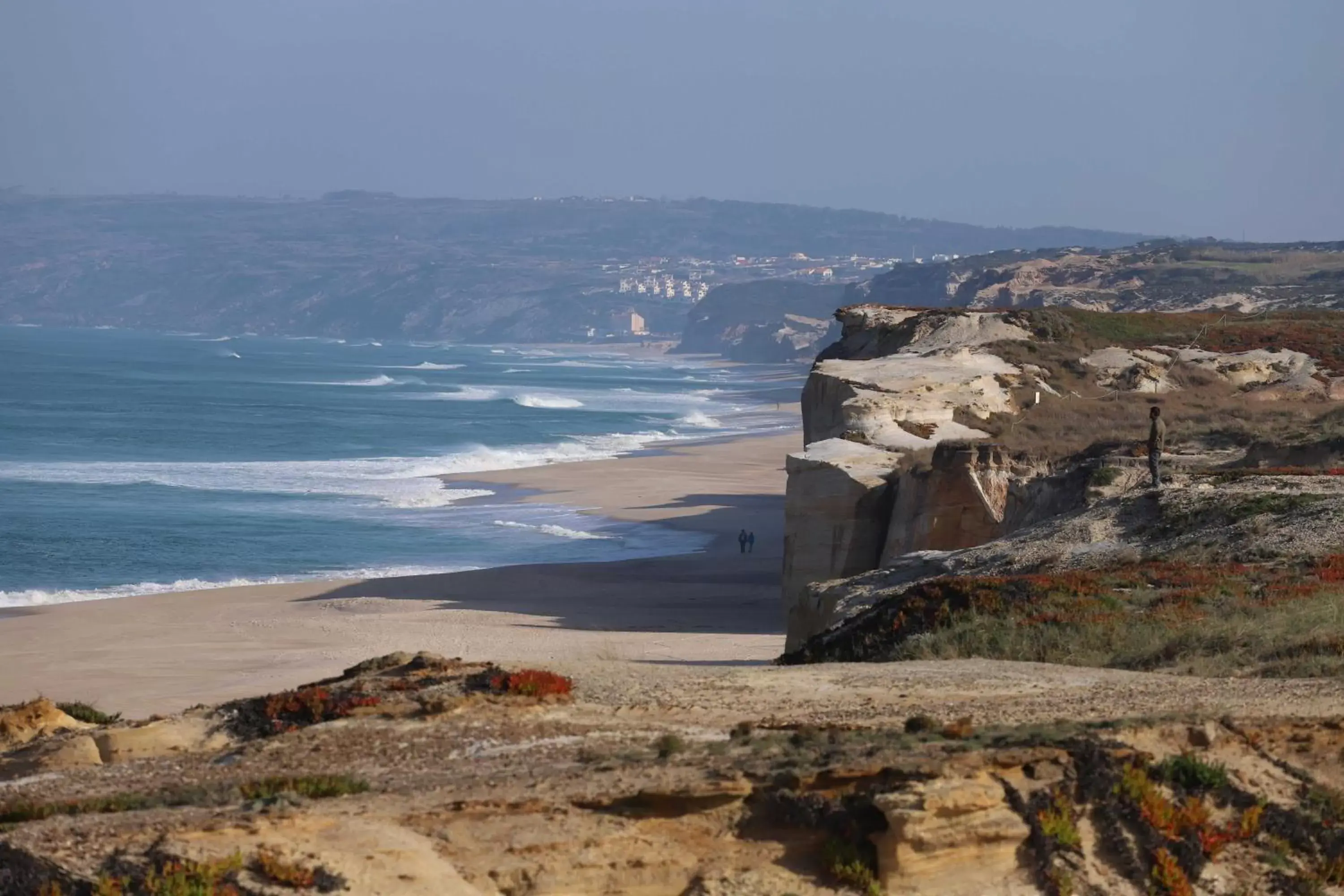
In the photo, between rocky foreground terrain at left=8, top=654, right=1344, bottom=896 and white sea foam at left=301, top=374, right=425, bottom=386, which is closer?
rocky foreground terrain at left=8, top=654, right=1344, bottom=896

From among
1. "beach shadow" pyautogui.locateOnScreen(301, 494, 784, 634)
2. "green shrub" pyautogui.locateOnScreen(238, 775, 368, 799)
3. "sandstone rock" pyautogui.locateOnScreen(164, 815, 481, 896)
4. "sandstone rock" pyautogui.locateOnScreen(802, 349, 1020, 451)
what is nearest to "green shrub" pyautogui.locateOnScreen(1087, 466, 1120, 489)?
"sandstone rock" pyautogui.locateOnScreen(802, 349, 1020, 451)

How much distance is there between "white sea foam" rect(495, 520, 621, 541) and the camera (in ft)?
122

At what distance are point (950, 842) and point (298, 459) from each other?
49.9 m

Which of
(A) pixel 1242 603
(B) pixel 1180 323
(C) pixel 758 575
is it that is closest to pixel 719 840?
(A) pixel 1242 603

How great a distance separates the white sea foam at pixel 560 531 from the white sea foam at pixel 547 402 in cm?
4237

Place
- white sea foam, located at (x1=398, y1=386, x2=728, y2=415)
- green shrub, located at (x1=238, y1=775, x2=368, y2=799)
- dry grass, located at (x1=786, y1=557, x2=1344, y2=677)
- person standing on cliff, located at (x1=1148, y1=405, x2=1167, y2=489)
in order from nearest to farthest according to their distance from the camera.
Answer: green shrub, located at (x1=238, y1=775, x2=368, y2=799), dry grass, located at (x1=786, y1=557, x2=1344, y2=677), person standing on cliff, located at (x1=1148, y1=405, x2=1167, y2=489), white sea foam, located at (x1=398, y1=386, x2=728, y2=415)

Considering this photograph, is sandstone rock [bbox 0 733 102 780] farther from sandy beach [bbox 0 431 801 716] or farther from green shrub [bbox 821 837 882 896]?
sandy beach [bbox 0 431 801 716]

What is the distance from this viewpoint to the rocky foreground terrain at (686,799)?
739 centimetres

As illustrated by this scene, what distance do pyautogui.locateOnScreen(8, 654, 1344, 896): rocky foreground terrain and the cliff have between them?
6.03 m

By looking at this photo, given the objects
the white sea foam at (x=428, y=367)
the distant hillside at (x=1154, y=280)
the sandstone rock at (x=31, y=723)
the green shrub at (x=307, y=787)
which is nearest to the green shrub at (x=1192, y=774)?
the green shrub at (x=307, y=787)

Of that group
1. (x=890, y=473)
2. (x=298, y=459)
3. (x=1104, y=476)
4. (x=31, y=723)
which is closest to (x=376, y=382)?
(x=298, y=459)

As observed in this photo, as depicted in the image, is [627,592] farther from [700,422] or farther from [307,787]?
[700,422]

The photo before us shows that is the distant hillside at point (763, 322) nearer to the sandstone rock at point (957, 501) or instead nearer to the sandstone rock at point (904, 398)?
the sandstone rock at point (904, 398)

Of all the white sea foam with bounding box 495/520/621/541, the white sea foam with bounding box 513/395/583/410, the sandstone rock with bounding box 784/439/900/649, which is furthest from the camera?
the white sea foam with bounding box 513/395/583/410
